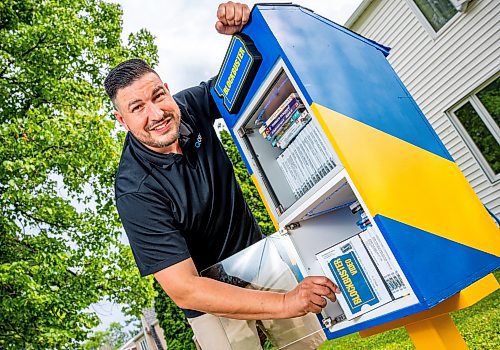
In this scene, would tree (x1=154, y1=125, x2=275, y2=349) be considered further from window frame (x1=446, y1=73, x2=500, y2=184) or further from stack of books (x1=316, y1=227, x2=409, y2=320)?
Result: stack of books (x1=316, y1=227, x2=409, y2=320)

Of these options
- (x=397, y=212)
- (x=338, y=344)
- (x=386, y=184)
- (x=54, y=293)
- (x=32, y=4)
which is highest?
(x=32, y=4)

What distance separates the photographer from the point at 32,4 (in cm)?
731

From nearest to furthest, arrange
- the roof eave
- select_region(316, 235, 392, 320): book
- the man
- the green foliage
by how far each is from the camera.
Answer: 1. select_region(316, 235, 392, 320): book
2. the man
3. the roof eave
4. the green foliage

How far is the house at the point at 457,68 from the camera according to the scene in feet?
19.5

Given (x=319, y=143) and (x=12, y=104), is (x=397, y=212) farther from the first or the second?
(x=12, y=104)

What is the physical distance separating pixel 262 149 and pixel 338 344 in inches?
186

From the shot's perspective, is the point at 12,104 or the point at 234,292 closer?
the point at 234,292

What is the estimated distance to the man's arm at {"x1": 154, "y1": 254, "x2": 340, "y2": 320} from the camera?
1604mm

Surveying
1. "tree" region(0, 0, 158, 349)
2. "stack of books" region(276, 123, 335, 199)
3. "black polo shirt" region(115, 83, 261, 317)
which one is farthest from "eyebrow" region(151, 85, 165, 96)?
"tree" region(0, 0, 158, 349)

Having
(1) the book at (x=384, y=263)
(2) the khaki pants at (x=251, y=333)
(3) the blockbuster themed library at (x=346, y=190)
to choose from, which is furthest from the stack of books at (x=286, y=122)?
(2) the khaki pants at (x=251, y=333)

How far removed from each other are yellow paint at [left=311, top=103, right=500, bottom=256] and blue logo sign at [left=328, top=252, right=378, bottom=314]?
0.30 meters

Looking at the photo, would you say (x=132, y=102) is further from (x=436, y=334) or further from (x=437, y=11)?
Answer: (x=437, y=11)

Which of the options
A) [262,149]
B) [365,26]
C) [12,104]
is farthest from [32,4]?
[262,149]

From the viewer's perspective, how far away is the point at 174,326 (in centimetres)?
885
